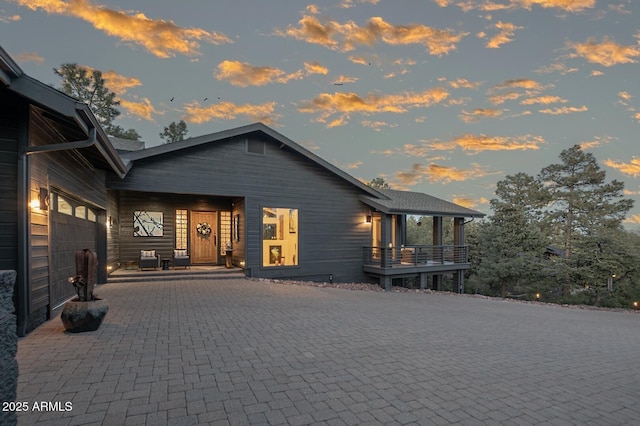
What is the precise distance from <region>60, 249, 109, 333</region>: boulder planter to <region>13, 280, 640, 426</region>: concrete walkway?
18cm

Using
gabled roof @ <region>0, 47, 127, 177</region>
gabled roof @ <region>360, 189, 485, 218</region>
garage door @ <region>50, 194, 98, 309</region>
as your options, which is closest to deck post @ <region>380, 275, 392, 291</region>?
Answer: gabled roof @ <region>360, 189, 485, 218</region>

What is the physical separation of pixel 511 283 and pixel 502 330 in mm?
15340

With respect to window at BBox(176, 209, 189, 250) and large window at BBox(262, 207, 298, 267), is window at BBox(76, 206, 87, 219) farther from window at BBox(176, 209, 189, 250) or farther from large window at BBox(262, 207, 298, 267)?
large window at BBox(262, 207, 298, 267)

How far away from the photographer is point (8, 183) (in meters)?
4.28

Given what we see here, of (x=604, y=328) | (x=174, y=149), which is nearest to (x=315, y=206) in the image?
(x=174, y=149)

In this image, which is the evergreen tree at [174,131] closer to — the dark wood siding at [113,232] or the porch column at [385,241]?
the dark wood siding at [113,232]

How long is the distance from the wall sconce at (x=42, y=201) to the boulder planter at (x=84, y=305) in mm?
902

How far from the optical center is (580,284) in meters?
16.8

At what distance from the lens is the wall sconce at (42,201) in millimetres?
4608

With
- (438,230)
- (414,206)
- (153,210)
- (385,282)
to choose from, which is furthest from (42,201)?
(438,230)

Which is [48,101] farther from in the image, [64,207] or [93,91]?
[93,91]

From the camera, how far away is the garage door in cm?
554

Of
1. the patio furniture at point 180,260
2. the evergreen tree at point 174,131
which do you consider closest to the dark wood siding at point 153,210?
the patio furniture at point 180,260

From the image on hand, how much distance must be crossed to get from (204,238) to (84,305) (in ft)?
27.3
